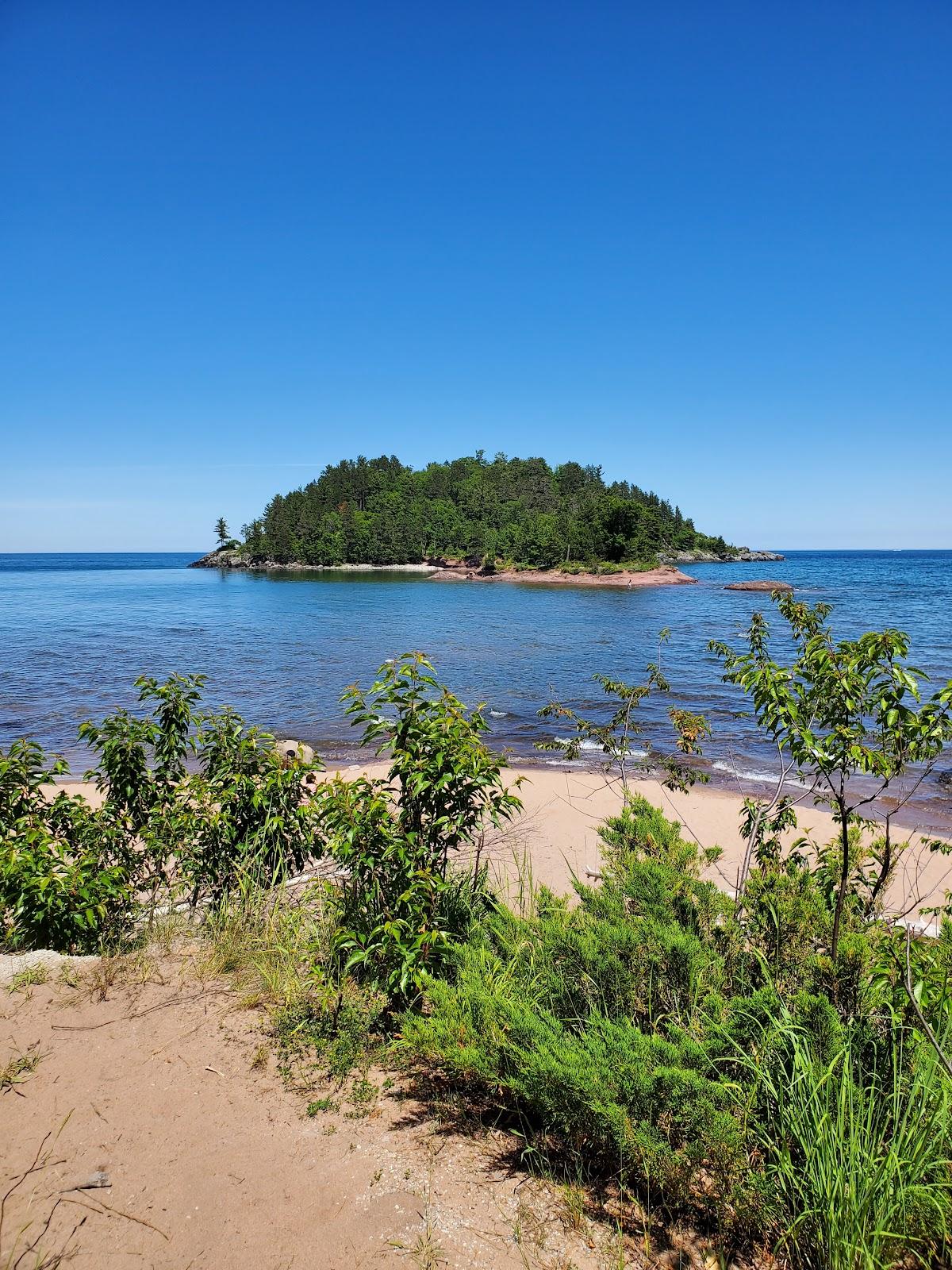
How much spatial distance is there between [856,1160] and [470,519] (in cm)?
12401

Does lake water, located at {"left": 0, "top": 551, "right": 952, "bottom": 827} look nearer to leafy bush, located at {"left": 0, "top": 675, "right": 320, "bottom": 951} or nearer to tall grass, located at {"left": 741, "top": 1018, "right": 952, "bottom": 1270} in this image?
leafy bush, located at {"left": 0, "top": 675, "right": 320, "bottom": 951}

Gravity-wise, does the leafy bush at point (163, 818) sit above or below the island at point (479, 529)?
below

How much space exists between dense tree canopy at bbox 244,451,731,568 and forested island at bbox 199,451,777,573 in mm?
218

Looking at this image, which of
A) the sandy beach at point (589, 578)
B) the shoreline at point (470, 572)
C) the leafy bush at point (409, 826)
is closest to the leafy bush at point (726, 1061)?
the leafy bush at point (409, 826)

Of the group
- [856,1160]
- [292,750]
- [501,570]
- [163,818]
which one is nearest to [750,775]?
[292,750]

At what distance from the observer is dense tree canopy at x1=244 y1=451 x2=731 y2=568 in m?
96.1

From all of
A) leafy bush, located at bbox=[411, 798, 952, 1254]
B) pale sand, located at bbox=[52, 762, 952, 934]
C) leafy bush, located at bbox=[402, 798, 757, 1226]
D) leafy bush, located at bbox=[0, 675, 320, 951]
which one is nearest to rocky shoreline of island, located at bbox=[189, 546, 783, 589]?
pale sand, located at bbox=[52, 762, 952, 934]

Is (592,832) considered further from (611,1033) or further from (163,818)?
(611,1033)

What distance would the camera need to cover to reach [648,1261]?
8.64ft

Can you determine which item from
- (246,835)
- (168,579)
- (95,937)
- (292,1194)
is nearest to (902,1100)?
(292,1194)

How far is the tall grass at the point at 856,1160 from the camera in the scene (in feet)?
8.07

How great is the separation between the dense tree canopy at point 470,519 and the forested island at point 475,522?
0.71 feet

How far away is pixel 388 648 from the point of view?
1188 inches

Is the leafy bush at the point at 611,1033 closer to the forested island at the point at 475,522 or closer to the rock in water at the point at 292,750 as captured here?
the rock in water at the point at 292,750
